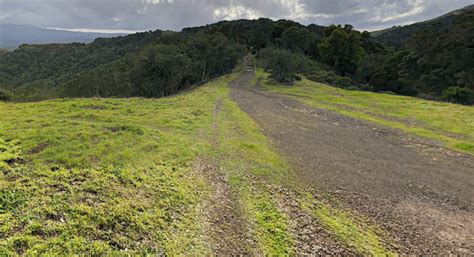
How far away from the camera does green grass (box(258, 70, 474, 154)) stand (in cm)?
1947

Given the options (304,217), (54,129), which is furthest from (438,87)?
(54,129)

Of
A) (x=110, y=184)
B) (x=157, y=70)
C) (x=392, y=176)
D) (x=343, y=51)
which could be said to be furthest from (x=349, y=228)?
(x=343, y=51)

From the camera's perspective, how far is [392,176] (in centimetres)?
1336

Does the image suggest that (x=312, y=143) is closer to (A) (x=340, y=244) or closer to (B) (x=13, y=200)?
(A) (x=340, y=244)

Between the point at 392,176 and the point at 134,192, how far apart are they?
11.5m

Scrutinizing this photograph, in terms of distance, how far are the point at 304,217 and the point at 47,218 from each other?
7516 mm

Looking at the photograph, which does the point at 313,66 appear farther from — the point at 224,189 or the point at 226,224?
the point at 226,224

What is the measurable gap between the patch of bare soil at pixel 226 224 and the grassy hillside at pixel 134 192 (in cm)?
10

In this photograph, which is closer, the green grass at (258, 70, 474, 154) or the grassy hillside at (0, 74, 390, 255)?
the grassy hillside at (0, 74, 390, 255)

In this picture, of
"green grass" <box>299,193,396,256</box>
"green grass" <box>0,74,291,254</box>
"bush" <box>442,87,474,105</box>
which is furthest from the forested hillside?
"green grass" <box>299,193,396,256</box>

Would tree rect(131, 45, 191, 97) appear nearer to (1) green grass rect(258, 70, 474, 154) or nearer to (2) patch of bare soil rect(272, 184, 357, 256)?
(1) green grass rect(258, 70, 474, 154)

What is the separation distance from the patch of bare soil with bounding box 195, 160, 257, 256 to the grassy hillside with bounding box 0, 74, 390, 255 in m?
0.10

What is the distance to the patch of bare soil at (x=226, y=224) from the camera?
7500 millimetres

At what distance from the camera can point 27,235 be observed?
20.3 ft
